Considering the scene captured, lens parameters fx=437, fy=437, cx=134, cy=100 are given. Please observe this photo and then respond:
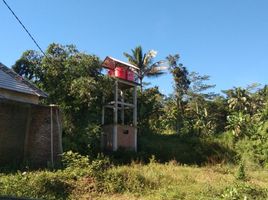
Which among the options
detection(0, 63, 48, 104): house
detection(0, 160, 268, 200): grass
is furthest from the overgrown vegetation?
detection(0, 63, 48, 104): house

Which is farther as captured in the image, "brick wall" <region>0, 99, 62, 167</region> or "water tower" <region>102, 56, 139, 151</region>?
"water tower" <region>102, 56, 139, 151</region>

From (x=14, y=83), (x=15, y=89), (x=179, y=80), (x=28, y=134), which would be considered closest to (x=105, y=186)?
(x=28, y=134)

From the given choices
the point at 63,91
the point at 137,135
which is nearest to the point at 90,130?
the point at 63,91

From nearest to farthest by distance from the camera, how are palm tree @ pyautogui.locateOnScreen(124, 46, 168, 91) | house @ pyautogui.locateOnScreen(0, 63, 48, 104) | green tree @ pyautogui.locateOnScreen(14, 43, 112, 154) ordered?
house @ pyautogui.locateOnScreen(0, 63, 48, 104) → green tree @ pyautogui.locateOnScreen(14, 43, 112, 154) → palm tree @ pyautogui.locateOnScreen(124, 46, 168, 91)

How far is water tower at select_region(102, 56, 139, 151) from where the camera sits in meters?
31.2

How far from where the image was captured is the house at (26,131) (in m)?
17.4

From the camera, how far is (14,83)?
63.4ft

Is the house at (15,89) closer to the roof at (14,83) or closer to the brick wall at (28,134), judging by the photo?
the roof at (14,83)

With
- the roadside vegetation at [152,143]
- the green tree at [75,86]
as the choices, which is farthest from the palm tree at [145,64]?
the green tree at [75,86]

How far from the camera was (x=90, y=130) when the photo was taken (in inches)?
1108

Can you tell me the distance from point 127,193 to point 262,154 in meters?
18.4

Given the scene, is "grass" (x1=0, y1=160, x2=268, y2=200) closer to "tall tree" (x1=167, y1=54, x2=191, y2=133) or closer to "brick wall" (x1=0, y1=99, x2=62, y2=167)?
"brick wall" (x1=0, y1=99, x2=62, y2=167)

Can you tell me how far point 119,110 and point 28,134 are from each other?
16.4m

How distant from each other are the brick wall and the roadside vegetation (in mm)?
964
